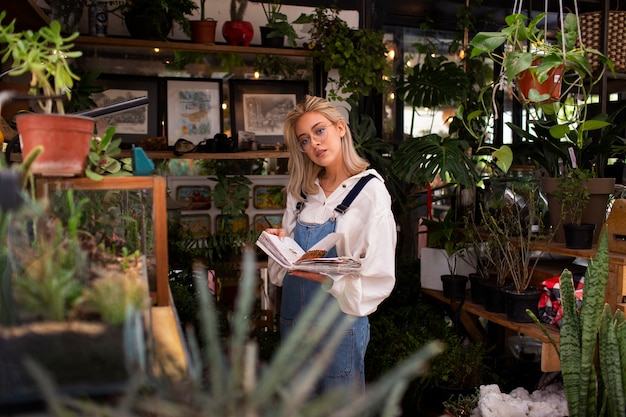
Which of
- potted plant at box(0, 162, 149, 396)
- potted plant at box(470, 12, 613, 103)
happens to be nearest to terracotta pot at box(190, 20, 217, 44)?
potted plant at box(470, 12, 613, 103)

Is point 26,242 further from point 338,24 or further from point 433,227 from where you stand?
point 338,24

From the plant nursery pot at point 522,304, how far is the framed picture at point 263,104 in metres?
1.88

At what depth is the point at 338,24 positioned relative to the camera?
3.86 meters

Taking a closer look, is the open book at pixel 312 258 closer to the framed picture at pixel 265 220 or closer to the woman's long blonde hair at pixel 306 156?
the woman's long blonde hair at pixel 306 156

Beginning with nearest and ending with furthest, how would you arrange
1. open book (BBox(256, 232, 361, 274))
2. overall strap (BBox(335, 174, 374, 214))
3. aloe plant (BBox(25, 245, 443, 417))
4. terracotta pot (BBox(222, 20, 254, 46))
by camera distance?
aloe plant (BBox(25, 245, 443, 417)) → open book (BBox(256, 232, 361, 274)) → overall strap (BBox(335, 174, 374, 214)) → terracotta pot (BBox(222, 20, 254, 46))

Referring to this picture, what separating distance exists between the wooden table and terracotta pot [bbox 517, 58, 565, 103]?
3.38 feet

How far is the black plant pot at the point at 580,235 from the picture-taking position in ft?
9.13

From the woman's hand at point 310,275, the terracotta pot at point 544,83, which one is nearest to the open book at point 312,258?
the woman's hand at point 310,275

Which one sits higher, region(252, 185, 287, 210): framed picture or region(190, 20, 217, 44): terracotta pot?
region(190, 20, 217, 44): terracotta pot

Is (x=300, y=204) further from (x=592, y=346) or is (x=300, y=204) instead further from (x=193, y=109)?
(x=193, y=109)

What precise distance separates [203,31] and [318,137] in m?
1.61

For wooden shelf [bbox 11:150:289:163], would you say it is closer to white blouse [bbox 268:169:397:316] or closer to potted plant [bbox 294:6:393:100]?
potted plant [bbox 294:6:393:100]

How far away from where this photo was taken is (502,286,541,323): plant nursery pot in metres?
2.78

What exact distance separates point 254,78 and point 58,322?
3.40m
